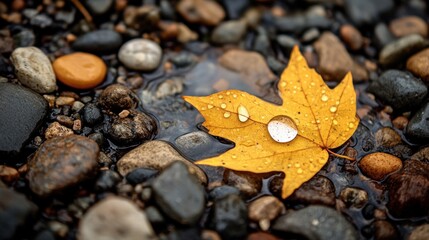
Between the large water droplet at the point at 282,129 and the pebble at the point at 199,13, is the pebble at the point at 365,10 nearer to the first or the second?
the pebble at the point at 199,13

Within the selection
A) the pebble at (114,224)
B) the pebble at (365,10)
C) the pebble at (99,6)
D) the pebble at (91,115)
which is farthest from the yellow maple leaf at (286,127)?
the pebble at (99,6)

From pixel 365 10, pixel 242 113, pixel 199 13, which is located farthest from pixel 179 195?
pixel 365 10

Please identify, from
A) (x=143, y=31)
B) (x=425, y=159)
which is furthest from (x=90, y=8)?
(x=425, y=159)

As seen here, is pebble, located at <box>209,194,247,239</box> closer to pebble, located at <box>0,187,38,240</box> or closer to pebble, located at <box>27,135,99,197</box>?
pebble, located at <box>27,135,99,197</box>

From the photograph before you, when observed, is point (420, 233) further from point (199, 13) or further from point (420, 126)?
point (199, 13)

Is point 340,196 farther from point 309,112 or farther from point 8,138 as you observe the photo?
point 8,138

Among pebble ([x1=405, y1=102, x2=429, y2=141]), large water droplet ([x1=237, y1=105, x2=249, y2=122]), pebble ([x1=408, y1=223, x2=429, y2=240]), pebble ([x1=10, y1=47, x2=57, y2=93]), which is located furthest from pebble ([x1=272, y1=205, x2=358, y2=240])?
pebble ([x1=10, y1=47, x2=57, y2=93])
